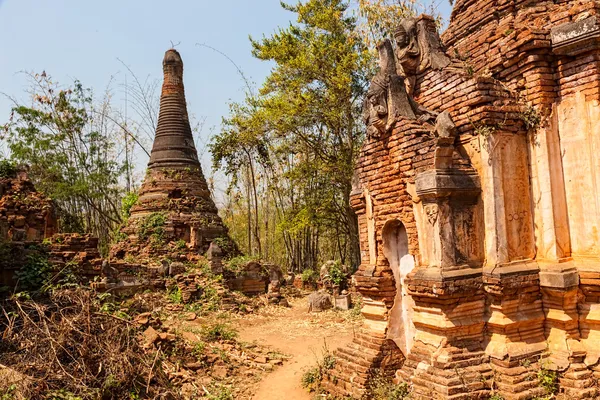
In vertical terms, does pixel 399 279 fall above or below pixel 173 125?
below

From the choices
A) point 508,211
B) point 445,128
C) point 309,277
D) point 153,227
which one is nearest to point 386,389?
point 508,211

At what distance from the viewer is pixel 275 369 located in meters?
9.14

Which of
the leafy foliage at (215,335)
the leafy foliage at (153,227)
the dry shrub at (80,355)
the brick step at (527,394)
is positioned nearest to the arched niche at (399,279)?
the brick step at (527,394)

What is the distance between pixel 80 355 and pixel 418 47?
6304 millimetres

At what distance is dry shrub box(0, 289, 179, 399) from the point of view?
617 cm

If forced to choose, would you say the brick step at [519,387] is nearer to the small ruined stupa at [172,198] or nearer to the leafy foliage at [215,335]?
the leafy foliage at [215,335]

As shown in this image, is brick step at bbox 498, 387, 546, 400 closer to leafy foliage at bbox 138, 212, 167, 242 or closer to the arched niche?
the arched niche

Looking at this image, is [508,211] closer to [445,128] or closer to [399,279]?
[445,128]

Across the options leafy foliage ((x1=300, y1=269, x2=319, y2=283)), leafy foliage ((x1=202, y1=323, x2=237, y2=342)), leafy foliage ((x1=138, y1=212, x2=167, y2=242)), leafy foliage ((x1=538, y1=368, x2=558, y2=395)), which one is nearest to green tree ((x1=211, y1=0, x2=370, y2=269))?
leafy foliage ((x1=300, y1=269, x2=319, y2=283))

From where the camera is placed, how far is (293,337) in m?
11.9

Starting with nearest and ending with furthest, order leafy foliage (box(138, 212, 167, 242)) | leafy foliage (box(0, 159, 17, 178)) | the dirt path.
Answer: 1. the dirt path
2. leafy foliage (box(0, 159, 17, 178))
3. leafy foliage (box(138, 212, 167, 242))

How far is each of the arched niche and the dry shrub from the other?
3.25 m

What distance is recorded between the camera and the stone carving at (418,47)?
673 cm

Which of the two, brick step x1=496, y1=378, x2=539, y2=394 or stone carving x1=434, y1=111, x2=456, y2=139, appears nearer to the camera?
brick step x1=496, y1=378, x2=539, y2=394
